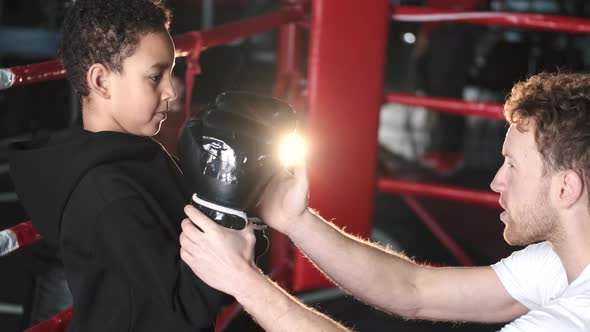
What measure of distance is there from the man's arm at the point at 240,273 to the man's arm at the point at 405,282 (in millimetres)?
309

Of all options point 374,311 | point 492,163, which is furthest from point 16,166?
point 492,163

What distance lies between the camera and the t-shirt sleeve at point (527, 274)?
5.17 feet

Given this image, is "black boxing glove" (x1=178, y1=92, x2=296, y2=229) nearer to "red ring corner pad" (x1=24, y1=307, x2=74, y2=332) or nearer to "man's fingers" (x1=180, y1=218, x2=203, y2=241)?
"man's fingers" (x1=180, y1=218, x2=203, y2=241)

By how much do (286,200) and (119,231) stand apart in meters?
0.43

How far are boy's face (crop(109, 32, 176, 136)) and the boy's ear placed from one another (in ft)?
0.03

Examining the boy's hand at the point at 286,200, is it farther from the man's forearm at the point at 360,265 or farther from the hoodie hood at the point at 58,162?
the hoodie hood at the point at 58,162

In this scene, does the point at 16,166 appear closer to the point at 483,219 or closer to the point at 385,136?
the point at 483,219

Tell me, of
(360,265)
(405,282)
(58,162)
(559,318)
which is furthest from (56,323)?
(559,318)

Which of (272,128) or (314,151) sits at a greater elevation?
(272,128)

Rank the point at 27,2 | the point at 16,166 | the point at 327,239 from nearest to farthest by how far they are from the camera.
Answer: the point at 16,166 → the point at 327,239 → the point at 27,2

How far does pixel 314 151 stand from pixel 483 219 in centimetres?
152

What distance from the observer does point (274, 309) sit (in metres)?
1.22

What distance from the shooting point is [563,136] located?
52.3 inches

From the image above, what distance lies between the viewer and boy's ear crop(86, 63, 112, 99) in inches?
48.9
